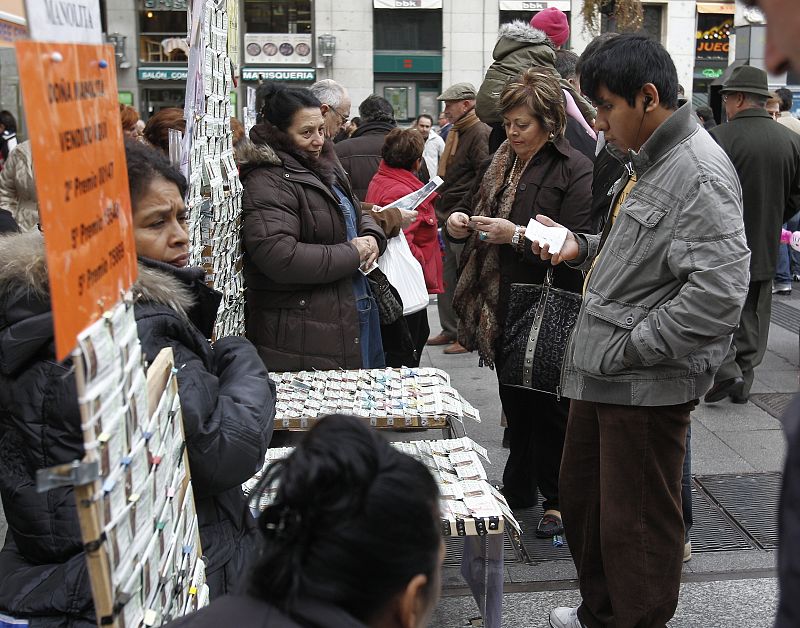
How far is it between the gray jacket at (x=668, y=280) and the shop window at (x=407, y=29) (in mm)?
23342

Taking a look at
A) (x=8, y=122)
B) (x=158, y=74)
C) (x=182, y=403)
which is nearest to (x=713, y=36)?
(x=158, y=74)

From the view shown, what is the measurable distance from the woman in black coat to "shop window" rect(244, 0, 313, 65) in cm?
2385

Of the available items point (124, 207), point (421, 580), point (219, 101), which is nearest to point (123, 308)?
point (124, 207)

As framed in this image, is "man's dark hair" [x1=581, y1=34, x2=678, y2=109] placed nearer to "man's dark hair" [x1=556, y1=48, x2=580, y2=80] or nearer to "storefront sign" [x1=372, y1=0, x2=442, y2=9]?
"man's dark hair" [x1=556, y1=48, x2=580, y2=80]

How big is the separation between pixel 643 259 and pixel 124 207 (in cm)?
163

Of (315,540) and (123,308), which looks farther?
(123,308)

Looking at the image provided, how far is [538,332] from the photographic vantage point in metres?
3.85

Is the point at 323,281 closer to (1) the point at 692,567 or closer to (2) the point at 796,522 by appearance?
(1) the point at 692,567

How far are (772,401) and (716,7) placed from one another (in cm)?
2235

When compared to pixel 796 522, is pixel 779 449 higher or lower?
lower

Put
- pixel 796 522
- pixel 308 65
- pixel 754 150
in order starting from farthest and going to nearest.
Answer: pixel 308 65 < pixel 754 150 < pixel 796 522

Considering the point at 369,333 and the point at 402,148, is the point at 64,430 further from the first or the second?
the point at 402,148

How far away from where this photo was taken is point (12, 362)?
1863mm

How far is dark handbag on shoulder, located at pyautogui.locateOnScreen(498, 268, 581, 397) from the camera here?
3.82m
